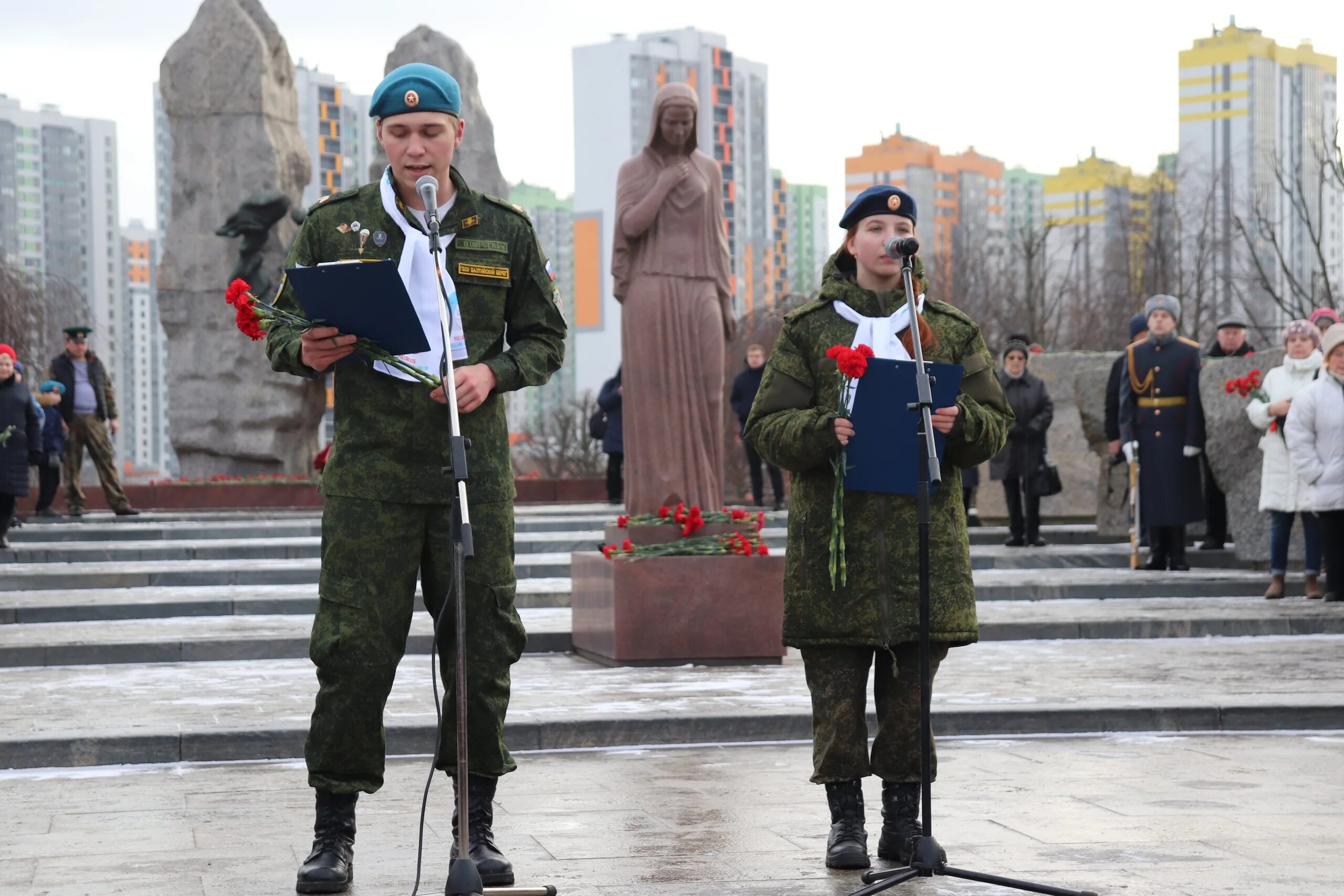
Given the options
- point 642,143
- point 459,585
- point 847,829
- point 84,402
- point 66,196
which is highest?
point 642,143

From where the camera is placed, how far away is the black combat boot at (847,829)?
15.9 feet

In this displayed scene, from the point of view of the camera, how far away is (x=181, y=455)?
2566 cm

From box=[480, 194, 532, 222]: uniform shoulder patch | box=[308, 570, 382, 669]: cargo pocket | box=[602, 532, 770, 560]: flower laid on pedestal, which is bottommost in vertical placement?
box=[602, 532, 770, 560]: flower laid on pedestal

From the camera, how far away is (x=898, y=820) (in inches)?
197

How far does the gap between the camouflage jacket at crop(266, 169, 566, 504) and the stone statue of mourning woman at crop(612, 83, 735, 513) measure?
583 cm

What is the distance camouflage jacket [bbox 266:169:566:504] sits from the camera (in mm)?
4648

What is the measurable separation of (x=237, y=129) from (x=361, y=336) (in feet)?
70.5

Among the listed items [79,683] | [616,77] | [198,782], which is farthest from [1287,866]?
[616,77]

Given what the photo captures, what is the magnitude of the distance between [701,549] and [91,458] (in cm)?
1175

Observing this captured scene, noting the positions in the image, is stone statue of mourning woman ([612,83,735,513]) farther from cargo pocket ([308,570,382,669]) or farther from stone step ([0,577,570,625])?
cargo pocket ([308,570,382,669])

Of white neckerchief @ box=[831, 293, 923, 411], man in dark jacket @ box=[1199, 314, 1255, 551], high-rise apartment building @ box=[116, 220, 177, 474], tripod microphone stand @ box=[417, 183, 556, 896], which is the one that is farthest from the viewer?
high-rise apartment building @ box=[116, 220, 177, 474]

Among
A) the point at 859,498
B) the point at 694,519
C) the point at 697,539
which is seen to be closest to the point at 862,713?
the point at 859,498

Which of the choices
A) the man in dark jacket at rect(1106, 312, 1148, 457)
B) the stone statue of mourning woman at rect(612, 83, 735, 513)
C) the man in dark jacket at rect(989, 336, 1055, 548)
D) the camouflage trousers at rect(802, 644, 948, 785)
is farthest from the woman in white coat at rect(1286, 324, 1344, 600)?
the camouflage trousers at rect(802, 644, 948, 785)

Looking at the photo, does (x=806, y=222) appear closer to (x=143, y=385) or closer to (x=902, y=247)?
(x=143, y=385)
